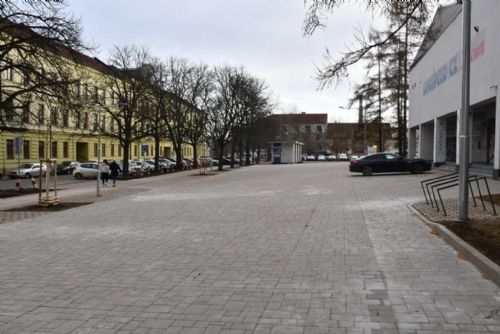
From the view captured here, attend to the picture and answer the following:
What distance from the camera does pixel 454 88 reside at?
3133 centimetres


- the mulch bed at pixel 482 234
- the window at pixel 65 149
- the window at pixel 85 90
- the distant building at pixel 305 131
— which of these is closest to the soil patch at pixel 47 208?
the window at pixel 85 90

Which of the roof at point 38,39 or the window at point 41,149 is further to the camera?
the window at point 41,149

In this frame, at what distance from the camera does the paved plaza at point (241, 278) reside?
5129 mm

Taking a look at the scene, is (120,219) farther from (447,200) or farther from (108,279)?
(447,200)

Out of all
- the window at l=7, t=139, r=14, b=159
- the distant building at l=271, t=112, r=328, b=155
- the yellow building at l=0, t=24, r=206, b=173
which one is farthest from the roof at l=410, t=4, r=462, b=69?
the window at l=7, t=139, r=14, b=159

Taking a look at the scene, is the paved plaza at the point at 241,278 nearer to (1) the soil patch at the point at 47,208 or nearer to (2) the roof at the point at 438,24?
(1) the soil patch at the point at 47,208

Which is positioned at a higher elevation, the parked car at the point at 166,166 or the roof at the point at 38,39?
the roof at the point at 38,39

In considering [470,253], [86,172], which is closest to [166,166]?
[86,172]

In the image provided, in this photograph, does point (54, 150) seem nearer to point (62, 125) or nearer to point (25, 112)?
point (62, 125)

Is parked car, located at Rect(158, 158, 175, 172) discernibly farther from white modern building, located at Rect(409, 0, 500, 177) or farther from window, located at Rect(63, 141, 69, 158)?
white modern building, located at Rect(409, 0, 500, 177)

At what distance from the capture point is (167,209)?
16109 millimetres

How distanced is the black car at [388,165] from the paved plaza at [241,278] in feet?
67.6

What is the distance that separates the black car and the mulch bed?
2237cm

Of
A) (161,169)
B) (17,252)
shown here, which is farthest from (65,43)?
(161,169)
